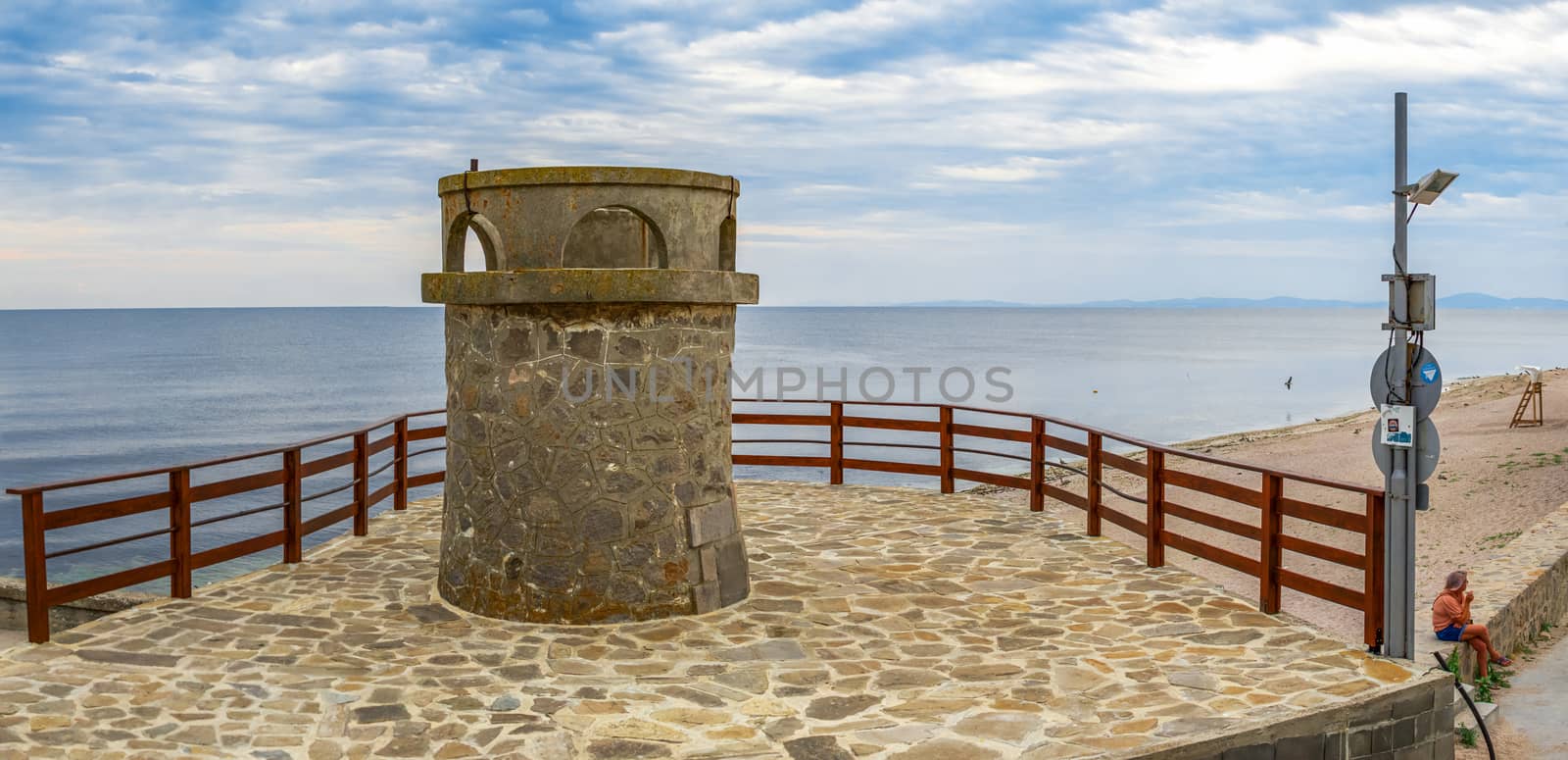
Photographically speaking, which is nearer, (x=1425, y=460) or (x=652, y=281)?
(x=1425, y=460)

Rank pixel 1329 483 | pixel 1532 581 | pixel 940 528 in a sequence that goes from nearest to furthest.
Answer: pixel 1329 483 < pixel 940 528 < pixel 1532 581

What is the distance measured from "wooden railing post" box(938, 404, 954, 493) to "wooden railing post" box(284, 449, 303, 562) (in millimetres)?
6545

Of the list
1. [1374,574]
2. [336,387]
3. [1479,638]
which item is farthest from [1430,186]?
[336,387]

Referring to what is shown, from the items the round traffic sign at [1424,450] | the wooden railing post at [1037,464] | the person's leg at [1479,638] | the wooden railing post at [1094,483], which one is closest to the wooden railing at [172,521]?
the wooden railing post at [1037,464]

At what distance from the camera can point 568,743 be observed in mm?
6008

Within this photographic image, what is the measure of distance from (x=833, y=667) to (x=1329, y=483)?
12.0 ft

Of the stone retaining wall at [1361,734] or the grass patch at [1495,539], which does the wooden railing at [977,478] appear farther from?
the grass patch at [1495,539]

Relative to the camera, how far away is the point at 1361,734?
650cm

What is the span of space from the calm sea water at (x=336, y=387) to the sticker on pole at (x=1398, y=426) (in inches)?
831

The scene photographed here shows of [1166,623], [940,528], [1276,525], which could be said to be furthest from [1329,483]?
[940,528]

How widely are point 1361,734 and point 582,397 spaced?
5239mm

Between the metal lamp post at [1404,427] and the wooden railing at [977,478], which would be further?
the wooden railing at [977,478]

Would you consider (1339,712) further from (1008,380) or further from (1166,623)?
(1008,380)

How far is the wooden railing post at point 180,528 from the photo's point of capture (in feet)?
27.7
